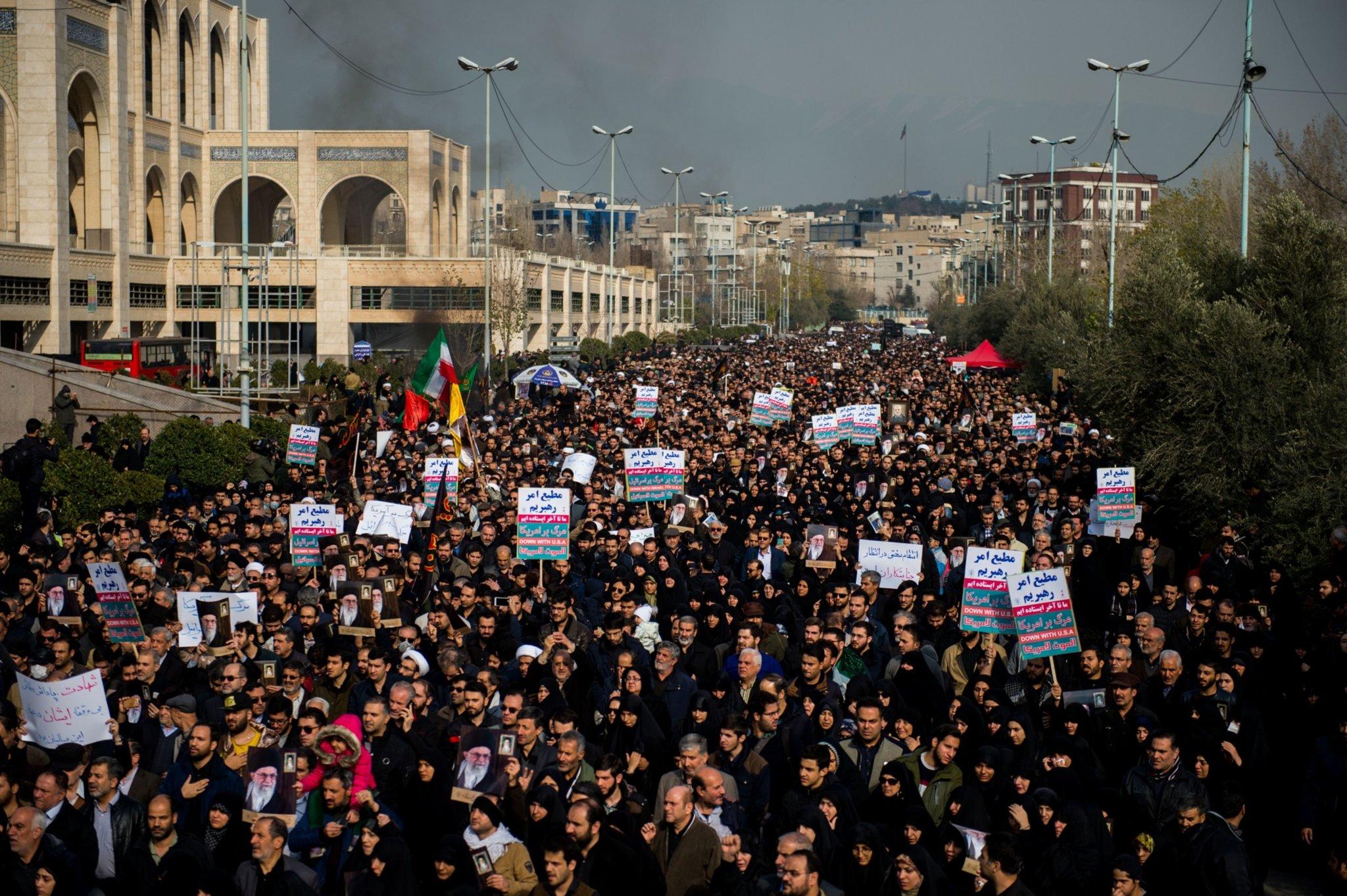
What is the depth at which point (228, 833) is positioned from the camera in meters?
7.10

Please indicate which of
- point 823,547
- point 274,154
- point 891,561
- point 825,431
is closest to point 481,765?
point 823,547

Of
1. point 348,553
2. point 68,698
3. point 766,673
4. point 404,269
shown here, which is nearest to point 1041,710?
point 766,673

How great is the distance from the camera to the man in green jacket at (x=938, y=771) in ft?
25.2

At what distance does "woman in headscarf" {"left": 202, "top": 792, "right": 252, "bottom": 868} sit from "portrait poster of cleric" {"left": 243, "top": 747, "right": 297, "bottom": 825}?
0.39ft

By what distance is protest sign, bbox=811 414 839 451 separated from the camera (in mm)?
22500

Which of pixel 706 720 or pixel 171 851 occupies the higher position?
pixel 706 720

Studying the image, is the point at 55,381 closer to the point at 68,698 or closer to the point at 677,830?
the point at 68,698

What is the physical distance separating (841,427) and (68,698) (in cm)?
1540

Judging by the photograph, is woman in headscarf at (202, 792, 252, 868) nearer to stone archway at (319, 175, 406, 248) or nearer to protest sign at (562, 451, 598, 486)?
protest sign at (562, 451, 598, 486)

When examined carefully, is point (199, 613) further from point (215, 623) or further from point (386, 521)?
point (386, 521)

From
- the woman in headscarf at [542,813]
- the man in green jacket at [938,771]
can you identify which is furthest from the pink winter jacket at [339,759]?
the man in green jacket at [938,771]

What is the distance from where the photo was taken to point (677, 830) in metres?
6.64

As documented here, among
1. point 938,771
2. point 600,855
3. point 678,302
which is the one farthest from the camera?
point 678,302

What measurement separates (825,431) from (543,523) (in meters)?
9.66
